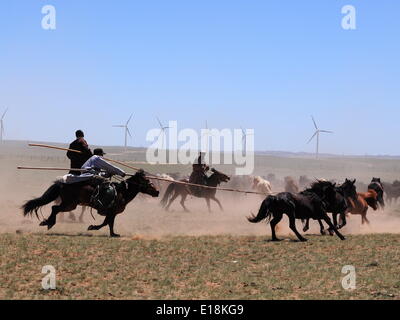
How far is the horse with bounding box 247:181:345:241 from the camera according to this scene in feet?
57.3

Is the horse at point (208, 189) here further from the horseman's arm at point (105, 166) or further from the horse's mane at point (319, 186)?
the horseman's arm at point (105, 166)

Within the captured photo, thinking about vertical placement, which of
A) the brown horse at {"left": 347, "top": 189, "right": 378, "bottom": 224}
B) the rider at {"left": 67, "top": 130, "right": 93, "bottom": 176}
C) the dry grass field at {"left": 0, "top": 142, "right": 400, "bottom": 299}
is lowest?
the dry grass field at {"left": 0, "top": 142, "right": 400, "bottom": 299}

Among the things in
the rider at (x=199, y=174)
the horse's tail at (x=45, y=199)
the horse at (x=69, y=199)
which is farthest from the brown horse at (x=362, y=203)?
the horse's tail at (x=45, y=199)

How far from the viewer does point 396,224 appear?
997 inches

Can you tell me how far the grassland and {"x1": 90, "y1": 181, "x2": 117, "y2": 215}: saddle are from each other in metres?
1.08

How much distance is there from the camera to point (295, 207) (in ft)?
58.1

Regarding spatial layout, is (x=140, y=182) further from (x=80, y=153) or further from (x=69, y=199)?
(x=69, y=199)

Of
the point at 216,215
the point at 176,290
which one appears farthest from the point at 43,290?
the point at 216,215

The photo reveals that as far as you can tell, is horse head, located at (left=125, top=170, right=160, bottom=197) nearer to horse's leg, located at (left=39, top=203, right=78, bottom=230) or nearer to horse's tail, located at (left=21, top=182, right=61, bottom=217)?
horse's leg, located at (left=39, top=203, right=78, bottom=230)

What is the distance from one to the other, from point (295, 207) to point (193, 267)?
5494 millimetres

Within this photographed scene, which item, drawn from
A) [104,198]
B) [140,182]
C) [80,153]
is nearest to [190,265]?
[104,198]

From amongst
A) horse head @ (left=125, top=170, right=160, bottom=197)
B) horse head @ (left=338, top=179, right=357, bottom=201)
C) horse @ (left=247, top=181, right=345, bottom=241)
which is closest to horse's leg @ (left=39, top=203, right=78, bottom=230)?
horse head @ (left=125, top=170, right=160, bottom=197)
